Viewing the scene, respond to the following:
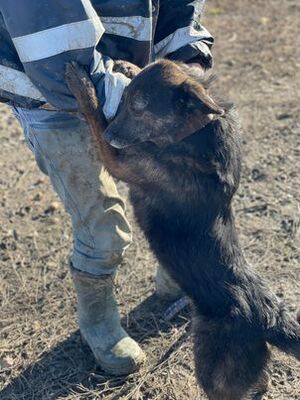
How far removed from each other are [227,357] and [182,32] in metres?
1.62

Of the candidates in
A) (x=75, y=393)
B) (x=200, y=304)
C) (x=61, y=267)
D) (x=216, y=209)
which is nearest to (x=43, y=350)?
(x=75, y=393)

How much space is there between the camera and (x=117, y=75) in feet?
11.0

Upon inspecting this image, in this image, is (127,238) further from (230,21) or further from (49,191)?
(230,21)

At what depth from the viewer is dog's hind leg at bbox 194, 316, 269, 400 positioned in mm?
3482

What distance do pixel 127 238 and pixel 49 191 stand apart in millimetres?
1832

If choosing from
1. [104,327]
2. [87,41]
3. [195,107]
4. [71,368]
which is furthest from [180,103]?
[71,368]

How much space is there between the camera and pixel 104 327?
4.14 meters

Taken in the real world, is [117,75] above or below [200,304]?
above

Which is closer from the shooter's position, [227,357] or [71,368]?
[227,357]

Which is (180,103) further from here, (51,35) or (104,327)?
(104,327)

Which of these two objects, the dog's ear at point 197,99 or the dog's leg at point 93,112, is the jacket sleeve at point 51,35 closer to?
the dog's leg at point 93,112

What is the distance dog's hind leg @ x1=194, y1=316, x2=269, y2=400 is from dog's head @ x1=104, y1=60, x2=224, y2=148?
0.91 m

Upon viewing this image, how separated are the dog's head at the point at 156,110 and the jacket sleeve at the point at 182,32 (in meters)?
0.38

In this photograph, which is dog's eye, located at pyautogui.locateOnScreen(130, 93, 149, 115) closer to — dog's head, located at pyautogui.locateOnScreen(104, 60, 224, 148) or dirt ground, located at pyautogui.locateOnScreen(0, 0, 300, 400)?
dog's head, located at pyautogui.locateOnScreen(104, 60, 224, 148)
